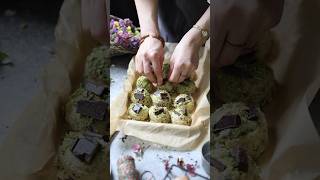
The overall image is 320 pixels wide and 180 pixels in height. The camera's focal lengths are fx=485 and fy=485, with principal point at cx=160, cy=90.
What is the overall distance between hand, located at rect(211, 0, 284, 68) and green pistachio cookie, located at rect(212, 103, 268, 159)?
0.23 ft

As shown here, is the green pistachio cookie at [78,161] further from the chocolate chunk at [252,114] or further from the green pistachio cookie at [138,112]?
the chocolate chunk at [252,114]

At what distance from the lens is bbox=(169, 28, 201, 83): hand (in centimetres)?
64

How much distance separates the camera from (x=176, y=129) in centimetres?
69

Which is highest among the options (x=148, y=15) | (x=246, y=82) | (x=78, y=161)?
(x=148, y=15)

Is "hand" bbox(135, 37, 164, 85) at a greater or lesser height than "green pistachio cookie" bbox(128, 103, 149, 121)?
greater

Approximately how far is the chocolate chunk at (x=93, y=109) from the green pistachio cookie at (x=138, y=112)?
46 mm

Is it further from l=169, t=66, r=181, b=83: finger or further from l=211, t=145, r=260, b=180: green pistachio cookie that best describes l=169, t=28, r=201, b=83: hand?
l=211, t=145, r=260, b=180: green pistachio cookie

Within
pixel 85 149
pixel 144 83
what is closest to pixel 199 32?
pixel 144 83

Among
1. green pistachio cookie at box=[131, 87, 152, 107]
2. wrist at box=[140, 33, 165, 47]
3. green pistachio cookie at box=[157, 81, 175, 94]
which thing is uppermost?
wrist at box=[140, 33, 165, 47]

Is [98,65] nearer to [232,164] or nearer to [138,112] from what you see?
[138,112]

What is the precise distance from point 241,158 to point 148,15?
0.24 metres

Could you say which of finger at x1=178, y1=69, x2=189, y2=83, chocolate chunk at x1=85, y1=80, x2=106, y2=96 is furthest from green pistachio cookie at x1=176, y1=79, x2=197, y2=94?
chocolate chunk at x1=85, y1=80, x2=106, y2=96

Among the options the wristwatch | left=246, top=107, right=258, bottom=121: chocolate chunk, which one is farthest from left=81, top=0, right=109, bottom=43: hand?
left=246, top=107, right=258, bottom=121: chocolate chunk

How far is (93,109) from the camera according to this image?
2.18 ft
